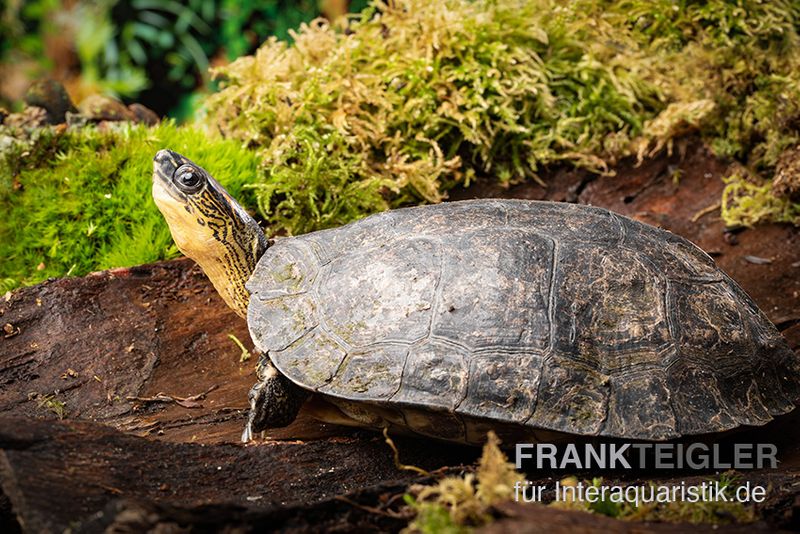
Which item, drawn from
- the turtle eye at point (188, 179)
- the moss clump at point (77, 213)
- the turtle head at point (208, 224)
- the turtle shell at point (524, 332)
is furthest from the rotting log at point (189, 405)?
the turtle eye at point (188, 179)

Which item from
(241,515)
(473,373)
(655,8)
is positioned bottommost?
(473,373)

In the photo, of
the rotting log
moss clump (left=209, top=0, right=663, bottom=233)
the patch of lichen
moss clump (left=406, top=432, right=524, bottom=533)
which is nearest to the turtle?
the rotting log

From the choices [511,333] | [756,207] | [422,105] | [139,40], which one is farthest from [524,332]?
[139,40]

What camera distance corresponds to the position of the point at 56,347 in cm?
331

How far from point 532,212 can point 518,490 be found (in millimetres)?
1199

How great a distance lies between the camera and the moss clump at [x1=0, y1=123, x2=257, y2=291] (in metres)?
3.74

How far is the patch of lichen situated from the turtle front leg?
1.40 metres

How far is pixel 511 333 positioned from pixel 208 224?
4.59 feet

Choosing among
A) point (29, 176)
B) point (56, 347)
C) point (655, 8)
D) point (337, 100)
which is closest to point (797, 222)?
point (655, 8)

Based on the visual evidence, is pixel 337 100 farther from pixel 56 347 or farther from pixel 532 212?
pixel 56 347

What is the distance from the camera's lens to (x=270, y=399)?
2.80 metres

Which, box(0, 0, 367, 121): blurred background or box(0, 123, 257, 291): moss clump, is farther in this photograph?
box(0, 0, 367, 121): blurred background

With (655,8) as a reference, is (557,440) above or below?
below

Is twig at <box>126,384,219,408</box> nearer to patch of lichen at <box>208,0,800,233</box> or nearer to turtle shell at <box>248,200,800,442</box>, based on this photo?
turtle shell at <box>248,200,800,442</box>
